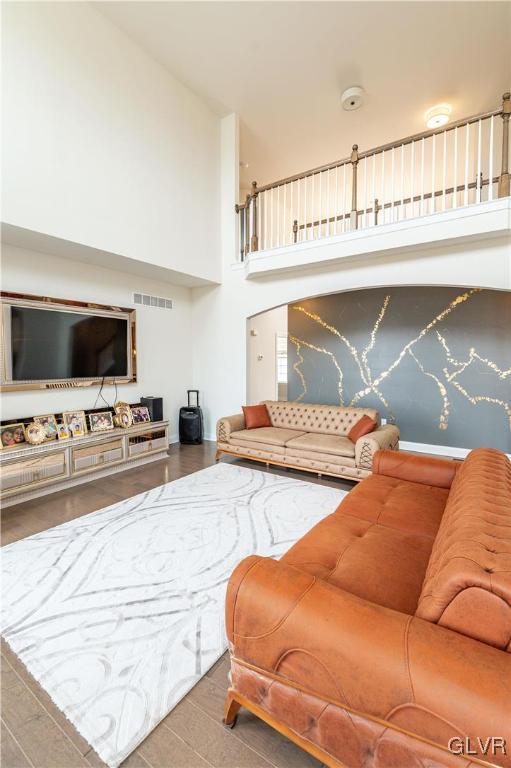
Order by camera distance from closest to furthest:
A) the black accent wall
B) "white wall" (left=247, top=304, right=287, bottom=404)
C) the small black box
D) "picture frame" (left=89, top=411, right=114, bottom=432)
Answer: "picture frame" (left=89, top=411, right=114, bottom=432) → the black accent wall → the small black box → "white wall" (left=247, top=304, right=287, bottom=404)

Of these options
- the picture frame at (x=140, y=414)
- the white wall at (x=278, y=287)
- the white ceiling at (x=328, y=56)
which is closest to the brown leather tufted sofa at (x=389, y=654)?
Answer: the white wall at (x=278, y=287)

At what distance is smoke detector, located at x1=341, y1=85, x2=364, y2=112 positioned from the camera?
4.72 metres

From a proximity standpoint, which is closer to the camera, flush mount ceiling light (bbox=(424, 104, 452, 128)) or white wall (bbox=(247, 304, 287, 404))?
flush mount ceiling light (bbox=(424, 104, 452, 128))

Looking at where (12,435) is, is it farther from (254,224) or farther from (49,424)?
(254,224)

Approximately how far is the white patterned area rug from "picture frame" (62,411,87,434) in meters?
1.28

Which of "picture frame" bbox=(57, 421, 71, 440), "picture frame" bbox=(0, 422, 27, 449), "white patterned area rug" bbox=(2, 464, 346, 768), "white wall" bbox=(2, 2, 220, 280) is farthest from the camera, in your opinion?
"picture frame" bbox=(57, 421, 71, 440)

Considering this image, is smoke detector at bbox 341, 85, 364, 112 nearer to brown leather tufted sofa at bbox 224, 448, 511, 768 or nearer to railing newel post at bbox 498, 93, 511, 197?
railing newel post at bbox 498, 93, 511, 197

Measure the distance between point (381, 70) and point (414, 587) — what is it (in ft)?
19.5

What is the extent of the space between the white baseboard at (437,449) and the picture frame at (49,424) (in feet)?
16.2

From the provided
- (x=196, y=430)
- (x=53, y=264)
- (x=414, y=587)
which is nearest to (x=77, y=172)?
(x=53, y=264)

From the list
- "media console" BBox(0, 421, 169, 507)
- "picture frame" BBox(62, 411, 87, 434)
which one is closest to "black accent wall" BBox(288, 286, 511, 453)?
"media console" BBox(0, 421, 169, 507)

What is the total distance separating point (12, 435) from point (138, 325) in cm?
230

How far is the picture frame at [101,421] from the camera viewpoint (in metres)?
4.33

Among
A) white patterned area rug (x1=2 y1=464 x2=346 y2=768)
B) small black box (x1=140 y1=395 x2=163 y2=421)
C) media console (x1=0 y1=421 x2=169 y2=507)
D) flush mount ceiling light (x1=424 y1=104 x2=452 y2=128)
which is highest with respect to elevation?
flush mount ceiling light (x1=424 y1=104 x2=452 y2=128)
